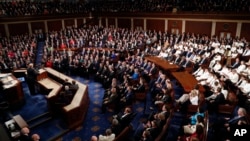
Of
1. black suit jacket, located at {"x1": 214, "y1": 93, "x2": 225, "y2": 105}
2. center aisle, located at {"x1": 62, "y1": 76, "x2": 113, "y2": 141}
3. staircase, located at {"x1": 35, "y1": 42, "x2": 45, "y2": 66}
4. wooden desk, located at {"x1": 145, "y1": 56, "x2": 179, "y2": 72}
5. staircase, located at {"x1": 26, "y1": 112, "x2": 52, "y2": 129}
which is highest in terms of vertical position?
black suit jacket, located at {"x1": 214, "y1": 93, "x2": 225, "y2": 105}

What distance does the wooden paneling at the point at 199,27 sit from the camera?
53.5ft

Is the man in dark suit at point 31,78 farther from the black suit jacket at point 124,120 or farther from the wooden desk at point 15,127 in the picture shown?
the black suit jacket at point 124,120

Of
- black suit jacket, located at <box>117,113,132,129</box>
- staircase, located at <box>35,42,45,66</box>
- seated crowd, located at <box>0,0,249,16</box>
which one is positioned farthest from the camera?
seated crowd, located at <box>0,0,249,16</box>

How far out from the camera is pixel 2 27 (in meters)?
17.8

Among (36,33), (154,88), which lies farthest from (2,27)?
(154,88)

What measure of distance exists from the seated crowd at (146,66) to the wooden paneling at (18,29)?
113 inches

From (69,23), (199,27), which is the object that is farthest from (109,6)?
(199,27)

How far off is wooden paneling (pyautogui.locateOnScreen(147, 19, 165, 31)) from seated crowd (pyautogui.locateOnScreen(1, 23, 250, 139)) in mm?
3370

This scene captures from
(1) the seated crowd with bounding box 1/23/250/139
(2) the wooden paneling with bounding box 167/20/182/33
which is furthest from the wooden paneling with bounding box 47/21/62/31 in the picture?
(2) the wooden paneling with bounding box 167/20/182/33

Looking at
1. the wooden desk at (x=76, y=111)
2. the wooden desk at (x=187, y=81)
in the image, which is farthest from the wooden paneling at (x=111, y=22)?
the wooden desk at (x=76, y=111)

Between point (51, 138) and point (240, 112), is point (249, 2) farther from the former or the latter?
point (51, 138)

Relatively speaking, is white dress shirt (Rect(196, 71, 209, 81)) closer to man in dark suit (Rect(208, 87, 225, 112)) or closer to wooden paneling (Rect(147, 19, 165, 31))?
man in dark suit (Rect(208, 87, 225, 112))

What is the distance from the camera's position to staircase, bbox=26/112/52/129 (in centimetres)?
667

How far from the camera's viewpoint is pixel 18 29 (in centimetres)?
1877
